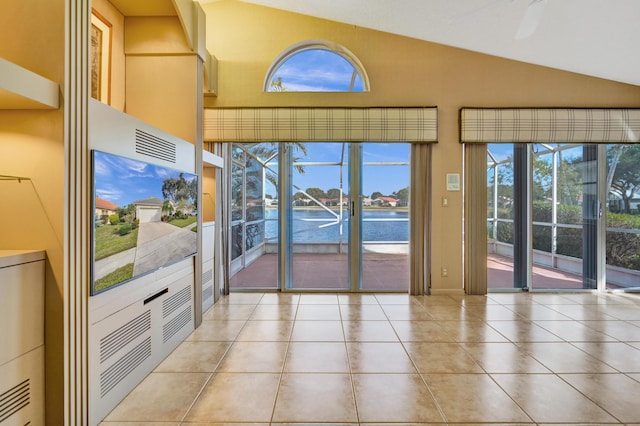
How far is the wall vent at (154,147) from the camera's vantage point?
2.22 meters

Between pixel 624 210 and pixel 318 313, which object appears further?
pixel 624 210

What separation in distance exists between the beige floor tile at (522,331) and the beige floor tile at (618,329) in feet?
1.91

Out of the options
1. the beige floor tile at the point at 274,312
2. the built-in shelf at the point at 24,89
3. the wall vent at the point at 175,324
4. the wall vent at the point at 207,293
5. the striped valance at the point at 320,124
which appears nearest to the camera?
the built-in shelf at the point at 24,89

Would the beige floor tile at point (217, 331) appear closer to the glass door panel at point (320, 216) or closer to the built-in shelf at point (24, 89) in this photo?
the glass door panel at point (320, 216)

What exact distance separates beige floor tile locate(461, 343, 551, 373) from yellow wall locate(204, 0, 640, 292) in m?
1.58

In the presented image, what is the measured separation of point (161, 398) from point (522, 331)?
3151 millimetres

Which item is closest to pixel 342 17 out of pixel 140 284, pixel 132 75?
pixel 132 75

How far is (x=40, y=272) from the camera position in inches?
60.6

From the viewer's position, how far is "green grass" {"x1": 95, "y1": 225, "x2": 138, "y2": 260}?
1.76 metres

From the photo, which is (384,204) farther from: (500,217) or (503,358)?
(503,358)

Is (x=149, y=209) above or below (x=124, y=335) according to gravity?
above

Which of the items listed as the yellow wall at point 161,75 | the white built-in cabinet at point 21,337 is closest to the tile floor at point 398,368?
the white built-in cabinet at point 21,337

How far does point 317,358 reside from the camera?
8.38 feet

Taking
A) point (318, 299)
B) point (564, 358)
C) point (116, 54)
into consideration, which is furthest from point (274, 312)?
point (116, 54)
